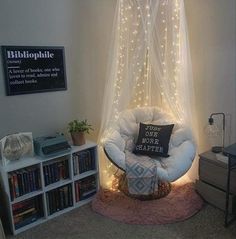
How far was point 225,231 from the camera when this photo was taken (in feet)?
7.55

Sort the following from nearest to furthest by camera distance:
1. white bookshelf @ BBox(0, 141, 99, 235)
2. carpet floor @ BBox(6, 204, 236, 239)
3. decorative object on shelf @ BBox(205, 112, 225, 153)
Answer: carpet floor @ BBox(6, 204, 236, 239) → white bookshelf @ BBox(0, 141, 99, 235) → decorative object on shelf @ BBox(205, 112, 225, 153)

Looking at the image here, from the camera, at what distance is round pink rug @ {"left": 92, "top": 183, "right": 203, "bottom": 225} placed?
2.51 m

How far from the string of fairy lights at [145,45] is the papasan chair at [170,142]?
0.17 meters

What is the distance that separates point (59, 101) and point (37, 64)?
464 millimetres

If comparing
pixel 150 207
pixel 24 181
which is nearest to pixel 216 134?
pixel 150 207

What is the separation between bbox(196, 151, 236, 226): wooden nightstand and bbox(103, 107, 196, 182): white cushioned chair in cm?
17

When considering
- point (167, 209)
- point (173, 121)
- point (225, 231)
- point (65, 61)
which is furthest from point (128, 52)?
point (225, 231)

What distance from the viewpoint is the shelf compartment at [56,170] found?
2592 mm

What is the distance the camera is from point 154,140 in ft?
9.76

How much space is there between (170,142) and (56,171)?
1.30 meters

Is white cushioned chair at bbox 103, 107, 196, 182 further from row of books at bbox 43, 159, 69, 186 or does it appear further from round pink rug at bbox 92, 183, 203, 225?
row of books at bbox 43, 159, 69, 186

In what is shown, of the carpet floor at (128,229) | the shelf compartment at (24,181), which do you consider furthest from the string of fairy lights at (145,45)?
the shelf compartment at (24,181)

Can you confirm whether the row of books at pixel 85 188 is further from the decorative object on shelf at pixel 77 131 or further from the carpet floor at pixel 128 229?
the decorative object on shelf at pixel 77 131

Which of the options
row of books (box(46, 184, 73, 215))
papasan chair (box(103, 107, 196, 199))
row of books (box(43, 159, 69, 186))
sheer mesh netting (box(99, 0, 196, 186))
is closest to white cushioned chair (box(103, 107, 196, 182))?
papasan chair (box(103, 107, 196, 199))
